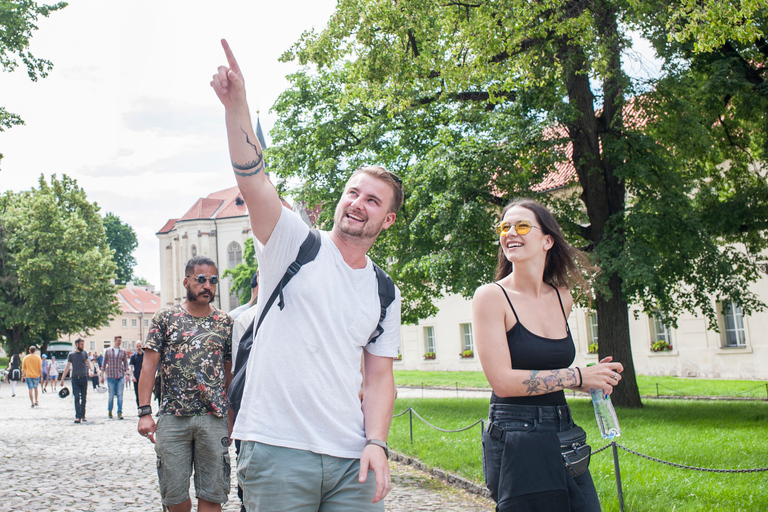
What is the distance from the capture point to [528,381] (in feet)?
10.1

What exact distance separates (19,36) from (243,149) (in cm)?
1495

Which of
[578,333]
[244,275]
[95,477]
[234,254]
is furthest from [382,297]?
[234,254]

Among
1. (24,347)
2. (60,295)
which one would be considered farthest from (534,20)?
(24,347)

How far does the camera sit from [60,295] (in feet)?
148

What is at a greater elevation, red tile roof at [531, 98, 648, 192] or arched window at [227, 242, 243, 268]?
arched window at [227, 242, 243, 268]

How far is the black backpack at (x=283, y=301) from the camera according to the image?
8.17 ft

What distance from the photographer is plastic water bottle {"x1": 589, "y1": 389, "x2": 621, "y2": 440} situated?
11.0ft

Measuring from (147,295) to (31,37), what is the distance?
8818 centimetres

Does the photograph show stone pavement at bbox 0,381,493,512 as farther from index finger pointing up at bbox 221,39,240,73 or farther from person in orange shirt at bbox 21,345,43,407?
person in orange shirt at bbox 21,345,43,407

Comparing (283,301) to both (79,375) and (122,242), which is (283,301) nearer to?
(79,375)

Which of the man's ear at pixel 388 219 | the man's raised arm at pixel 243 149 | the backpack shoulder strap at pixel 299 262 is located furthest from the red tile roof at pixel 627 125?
the man's raised arm at pixel 243 149

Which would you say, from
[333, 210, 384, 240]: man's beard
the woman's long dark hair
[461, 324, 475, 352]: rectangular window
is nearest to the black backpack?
[333, 210, 384, 240]: man's beard

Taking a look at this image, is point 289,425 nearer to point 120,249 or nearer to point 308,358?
point 308,358

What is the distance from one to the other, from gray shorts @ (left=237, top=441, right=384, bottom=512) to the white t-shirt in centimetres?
4
